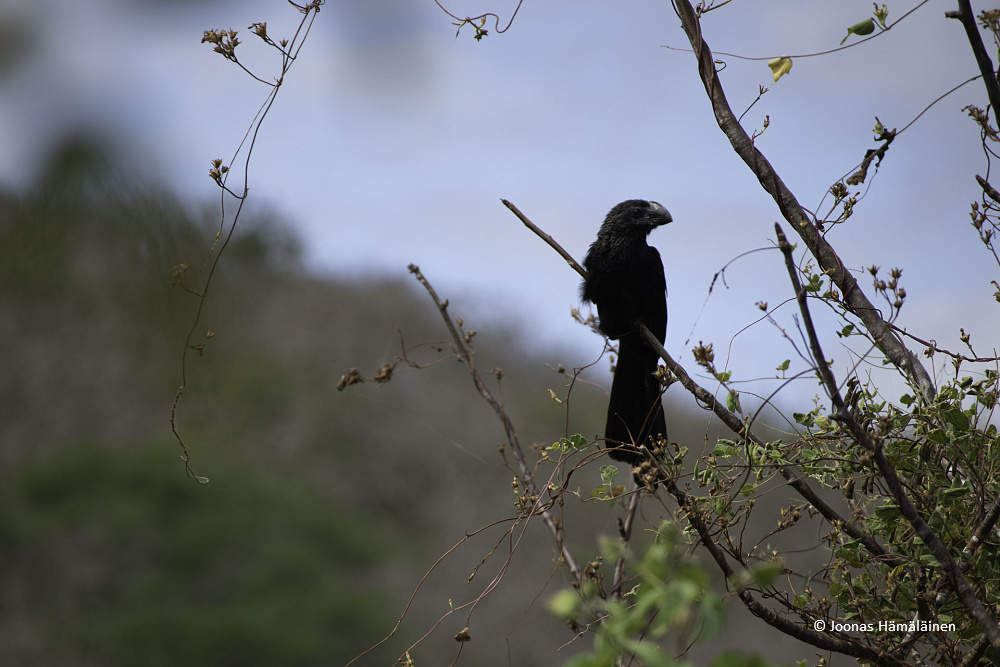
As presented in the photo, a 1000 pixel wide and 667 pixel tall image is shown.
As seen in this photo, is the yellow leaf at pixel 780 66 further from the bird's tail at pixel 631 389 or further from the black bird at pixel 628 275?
the black bird at pixel 628 275

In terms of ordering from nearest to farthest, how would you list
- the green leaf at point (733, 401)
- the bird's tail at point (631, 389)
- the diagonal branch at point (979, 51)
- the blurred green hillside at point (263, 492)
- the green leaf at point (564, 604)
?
1. the green leaf at point (564, 604)
2. the diagonal branch at point (979, 51)
3. the green leaf at point (733, 401)
4. the bird's tail at point (631, 389)
5. the blurred green hillside at point (263, 492)

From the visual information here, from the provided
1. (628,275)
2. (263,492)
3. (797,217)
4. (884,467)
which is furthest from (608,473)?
(263,492)

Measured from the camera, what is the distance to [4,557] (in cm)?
1384

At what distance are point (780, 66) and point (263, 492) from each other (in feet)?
51.0

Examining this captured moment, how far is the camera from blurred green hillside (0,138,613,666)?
12648mm

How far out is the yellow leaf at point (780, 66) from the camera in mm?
1626

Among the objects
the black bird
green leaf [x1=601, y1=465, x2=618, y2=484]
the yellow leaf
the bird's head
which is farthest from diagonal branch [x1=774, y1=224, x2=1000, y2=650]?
the bird's head

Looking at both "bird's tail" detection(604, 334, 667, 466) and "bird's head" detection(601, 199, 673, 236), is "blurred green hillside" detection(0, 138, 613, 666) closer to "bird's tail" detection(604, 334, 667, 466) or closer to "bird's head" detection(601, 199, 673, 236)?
"bird's head" detection(601, 199, 673, 236)

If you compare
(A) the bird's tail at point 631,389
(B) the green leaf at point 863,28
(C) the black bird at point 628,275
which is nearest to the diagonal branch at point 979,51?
(B) the green leaf at point 863,28

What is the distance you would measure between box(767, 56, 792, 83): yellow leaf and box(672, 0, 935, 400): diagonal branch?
134 mm

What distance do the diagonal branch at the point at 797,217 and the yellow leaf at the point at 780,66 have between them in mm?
134

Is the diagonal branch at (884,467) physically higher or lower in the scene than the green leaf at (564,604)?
higher

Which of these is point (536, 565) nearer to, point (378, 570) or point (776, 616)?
point (378, 570)

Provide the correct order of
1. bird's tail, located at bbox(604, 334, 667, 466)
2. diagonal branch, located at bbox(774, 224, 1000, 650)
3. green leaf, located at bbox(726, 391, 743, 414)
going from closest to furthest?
diagonal branch, located at bbox(774, 224, 1000, 650)
green leaf, located at bbox(726, 391, 743, 414)
bird's tail, located at bbox(604, 334, 667, 466)
